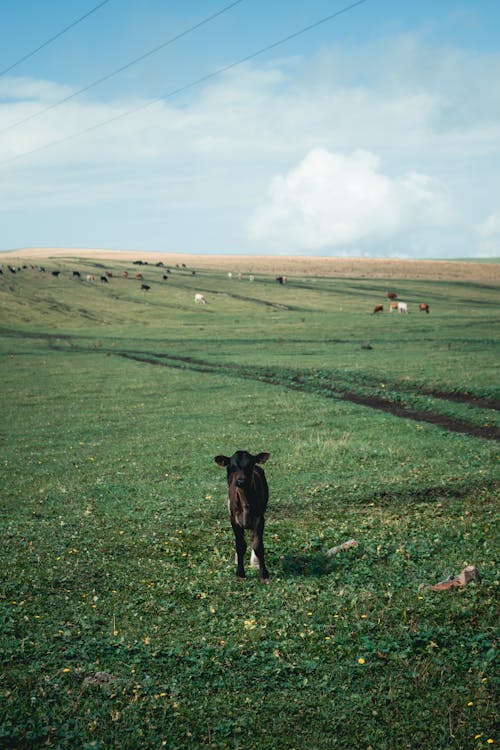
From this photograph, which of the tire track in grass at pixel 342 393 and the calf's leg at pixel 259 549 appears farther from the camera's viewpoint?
the tire track in grass at pixel 342 393

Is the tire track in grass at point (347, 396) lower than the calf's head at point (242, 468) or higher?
lower

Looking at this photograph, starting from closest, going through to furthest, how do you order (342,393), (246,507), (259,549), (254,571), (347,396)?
1. (246,507)
2. (259,549)
3. (254,571)
4. (347,396)
5. (342,393)

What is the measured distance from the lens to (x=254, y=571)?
45.0 ft

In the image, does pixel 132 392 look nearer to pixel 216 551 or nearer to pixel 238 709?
pixel 216 551

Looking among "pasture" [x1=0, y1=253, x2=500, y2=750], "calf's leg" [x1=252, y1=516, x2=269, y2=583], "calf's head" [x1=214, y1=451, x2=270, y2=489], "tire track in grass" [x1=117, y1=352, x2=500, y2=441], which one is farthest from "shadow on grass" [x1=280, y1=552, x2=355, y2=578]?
"tire track in grass" [x1=117, y1=352, x2=500, y2=441]

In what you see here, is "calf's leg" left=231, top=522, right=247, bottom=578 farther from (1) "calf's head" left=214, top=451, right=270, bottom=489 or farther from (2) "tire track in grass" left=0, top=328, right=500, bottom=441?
(2) "tire track in grass" left=0, top=328, right=500, bottom=441

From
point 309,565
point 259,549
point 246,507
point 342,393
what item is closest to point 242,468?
point 246,507

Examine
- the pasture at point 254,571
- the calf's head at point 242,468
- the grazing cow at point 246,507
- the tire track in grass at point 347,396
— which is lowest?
the pasture at point 254,571

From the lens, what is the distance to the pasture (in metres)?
9.07

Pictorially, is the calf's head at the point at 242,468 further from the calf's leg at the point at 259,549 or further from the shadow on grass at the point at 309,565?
the shadow on grass at the point at 309,565

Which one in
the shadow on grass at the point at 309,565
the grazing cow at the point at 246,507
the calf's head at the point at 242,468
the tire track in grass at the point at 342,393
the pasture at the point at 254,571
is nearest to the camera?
the pasture at the point at 254,571

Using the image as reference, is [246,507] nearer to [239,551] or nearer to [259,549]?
[259,549]

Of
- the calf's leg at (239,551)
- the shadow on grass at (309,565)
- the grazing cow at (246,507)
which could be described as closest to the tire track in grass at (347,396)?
the shadow on grass at (309,565)

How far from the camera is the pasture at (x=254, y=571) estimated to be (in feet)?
29.8
